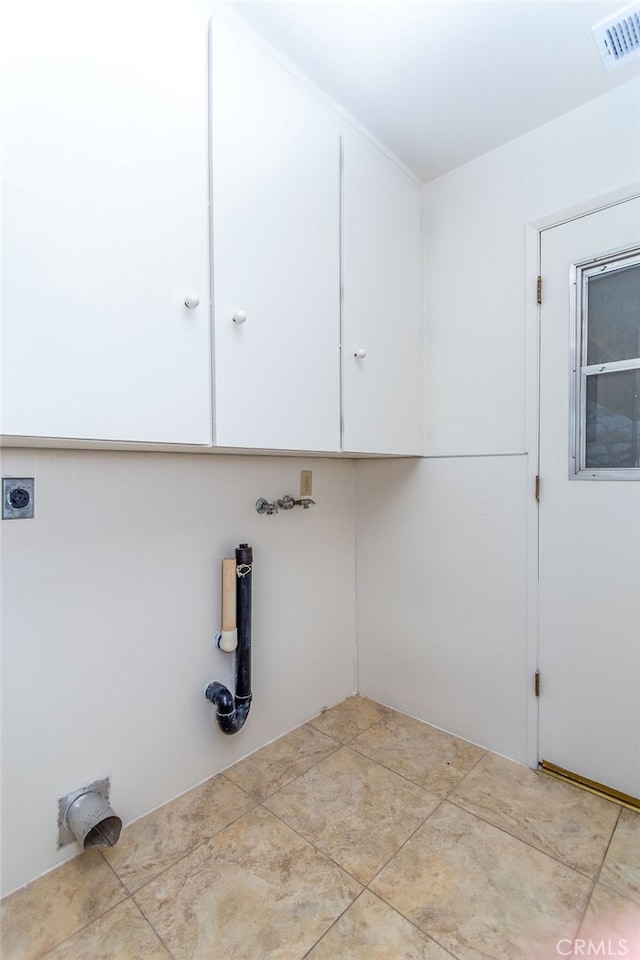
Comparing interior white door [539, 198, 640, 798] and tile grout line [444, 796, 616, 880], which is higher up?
interior white door [539, 198, 640, 798]

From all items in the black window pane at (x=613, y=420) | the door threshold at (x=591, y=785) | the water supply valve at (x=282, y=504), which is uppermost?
the black window pane at (x=613, y=420)

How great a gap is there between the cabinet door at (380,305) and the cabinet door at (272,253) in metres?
0.07

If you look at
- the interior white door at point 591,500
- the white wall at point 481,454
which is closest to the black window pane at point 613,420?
the interior white door at point 591,500

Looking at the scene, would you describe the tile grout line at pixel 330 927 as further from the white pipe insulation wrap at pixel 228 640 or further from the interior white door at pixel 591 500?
the interior white door at pixel 591 500

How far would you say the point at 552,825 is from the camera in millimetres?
1379

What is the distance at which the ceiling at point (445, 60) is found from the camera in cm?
119

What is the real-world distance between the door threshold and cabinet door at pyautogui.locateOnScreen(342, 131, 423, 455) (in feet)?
4.05

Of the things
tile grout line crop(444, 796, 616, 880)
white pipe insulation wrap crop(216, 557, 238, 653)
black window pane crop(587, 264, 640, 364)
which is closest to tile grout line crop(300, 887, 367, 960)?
tile grout line crop(444, 796, 616, 880)

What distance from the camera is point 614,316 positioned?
4.91 feet

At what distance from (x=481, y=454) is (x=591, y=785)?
46.3 inches

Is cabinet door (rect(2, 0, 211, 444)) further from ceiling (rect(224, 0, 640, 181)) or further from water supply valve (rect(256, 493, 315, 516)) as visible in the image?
water supply valve (rect(256, 493, 315, 516))

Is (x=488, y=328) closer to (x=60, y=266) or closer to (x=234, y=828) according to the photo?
(x=60, y=266)

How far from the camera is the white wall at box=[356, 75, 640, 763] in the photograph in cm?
158

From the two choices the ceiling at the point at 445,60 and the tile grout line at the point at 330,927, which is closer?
the tile grout line at the point at 330,927
